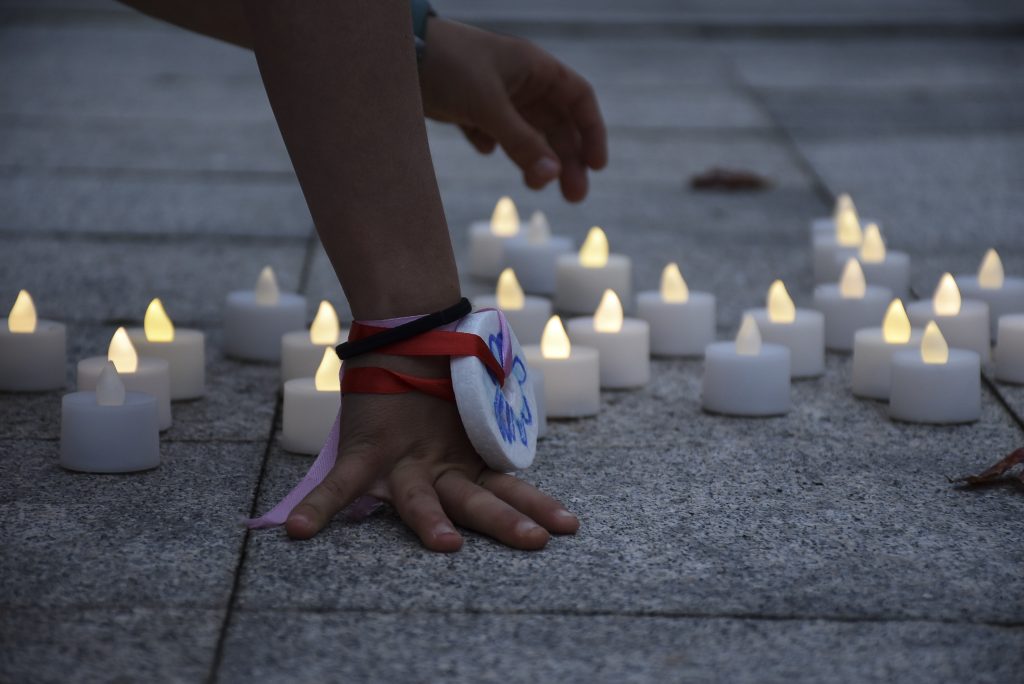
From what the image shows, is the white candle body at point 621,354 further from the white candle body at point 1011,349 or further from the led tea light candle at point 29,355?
the led tea light candle at point 29,355

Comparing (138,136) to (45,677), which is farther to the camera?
(138,136)

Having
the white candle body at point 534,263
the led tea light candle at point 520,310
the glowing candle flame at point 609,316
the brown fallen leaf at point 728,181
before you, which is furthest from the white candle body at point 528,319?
the brown fallen leaf at point 728,181

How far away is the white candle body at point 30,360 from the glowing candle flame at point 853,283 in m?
1.64

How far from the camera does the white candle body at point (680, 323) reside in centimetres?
312

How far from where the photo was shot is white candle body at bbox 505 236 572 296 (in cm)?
370

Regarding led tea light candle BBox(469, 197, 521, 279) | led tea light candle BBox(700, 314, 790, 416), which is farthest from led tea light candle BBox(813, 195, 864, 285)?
led tea light candle BBox(700, 314, 790, 416)

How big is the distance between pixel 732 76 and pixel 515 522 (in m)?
6.21

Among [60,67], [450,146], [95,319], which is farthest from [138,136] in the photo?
[95,319]

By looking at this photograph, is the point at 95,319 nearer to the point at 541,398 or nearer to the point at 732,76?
the point at 541,398

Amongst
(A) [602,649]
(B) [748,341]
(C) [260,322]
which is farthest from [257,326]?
(A) [602,649]

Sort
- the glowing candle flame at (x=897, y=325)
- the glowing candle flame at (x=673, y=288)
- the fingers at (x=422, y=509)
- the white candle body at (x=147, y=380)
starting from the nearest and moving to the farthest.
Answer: the fingers at (x=422, y=509), the white candle body at (x=147, y=380), the glowing candle flame at (x=897, y=325), the glowing candle flame at (x=673, y=288)

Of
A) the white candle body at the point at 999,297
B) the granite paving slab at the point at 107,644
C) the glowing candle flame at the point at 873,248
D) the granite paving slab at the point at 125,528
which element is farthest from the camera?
the glowing candle flame at the point at 873,248

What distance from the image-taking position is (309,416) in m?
2.36

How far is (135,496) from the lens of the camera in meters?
2.15
